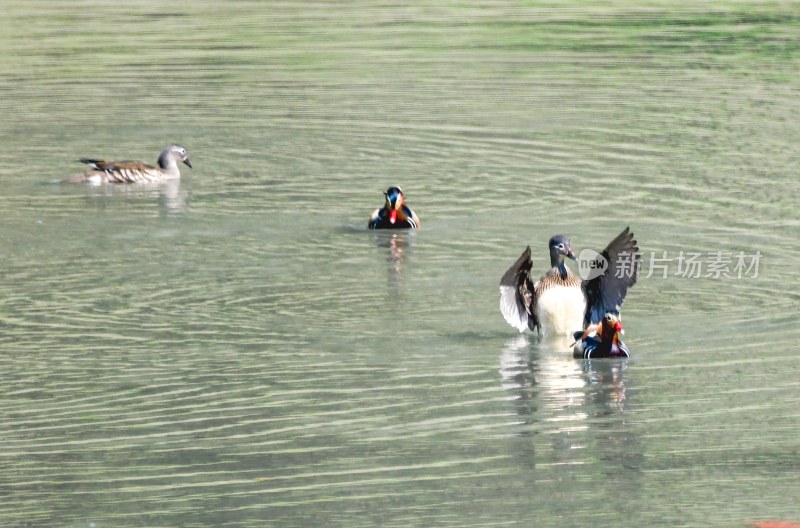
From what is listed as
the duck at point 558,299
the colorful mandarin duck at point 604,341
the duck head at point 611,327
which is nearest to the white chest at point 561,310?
the duck at point 558,299

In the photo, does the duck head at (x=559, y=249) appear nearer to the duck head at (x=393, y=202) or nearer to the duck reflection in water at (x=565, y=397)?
the duck reflection in water at (x=565, y=397)

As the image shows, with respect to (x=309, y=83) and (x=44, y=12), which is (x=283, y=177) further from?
(x=44, y=12)

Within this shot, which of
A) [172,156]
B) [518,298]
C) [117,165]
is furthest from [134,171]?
[518,298]

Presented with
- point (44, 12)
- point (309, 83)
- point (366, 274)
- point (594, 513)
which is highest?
point (44, 12)

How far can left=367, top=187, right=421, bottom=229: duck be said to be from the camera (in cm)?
1791

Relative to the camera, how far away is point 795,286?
49.3 ft

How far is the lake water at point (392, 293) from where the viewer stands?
9.97 metres

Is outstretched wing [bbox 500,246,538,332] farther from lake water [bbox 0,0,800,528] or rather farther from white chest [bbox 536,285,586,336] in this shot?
lake water [bbox 0,0,800,528]

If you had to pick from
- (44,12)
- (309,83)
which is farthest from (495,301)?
(44,12)

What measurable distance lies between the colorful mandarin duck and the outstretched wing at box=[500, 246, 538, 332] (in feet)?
2.39

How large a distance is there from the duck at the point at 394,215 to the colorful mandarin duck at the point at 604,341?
5.16 meters

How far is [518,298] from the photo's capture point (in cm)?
1361

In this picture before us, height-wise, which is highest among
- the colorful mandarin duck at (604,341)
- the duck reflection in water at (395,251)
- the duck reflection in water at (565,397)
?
the duck reflection in water at (395,251)

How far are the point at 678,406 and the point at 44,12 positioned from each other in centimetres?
3370
